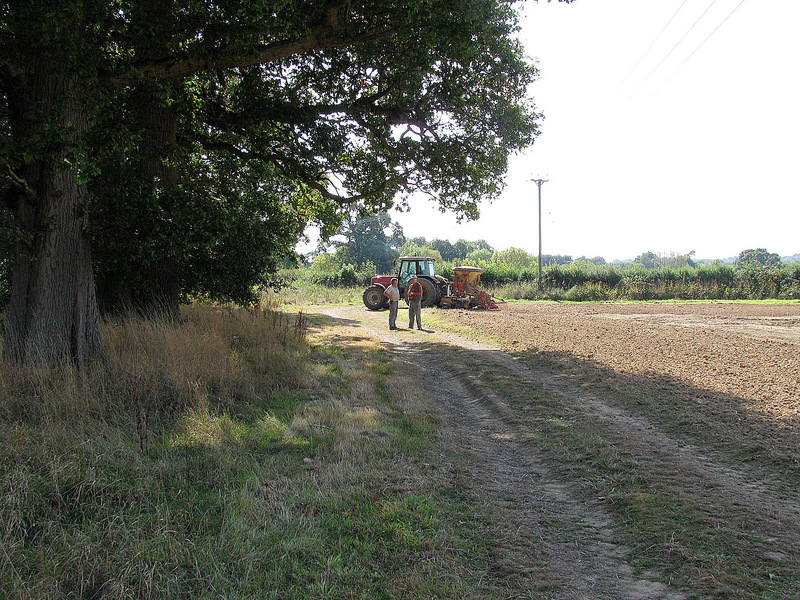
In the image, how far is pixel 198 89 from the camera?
465 inches

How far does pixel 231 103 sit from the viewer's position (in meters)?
12.8

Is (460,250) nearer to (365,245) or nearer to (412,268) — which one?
(365,245)

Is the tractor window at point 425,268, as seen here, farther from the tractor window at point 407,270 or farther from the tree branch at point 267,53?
the tree branch at point 267,53

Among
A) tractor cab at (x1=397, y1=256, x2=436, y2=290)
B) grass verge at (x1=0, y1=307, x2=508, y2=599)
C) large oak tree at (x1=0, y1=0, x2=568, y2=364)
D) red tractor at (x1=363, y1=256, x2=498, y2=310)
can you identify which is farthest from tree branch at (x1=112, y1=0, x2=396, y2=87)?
tractor cab at (x1=397, y1=256, x2=436, y2=290)

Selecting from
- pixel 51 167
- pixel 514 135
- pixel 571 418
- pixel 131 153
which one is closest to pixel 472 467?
pixel 571 418

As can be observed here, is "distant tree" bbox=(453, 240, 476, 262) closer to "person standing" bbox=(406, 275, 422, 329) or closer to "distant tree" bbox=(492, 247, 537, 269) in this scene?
"distant tree" bbox=(492, 247, 537, 269)

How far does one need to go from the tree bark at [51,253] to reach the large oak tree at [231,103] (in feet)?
0.06

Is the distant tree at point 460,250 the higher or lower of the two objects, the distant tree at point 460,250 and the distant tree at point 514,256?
the higher

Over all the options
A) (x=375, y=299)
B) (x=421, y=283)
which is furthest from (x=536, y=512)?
(x=375, y=299)

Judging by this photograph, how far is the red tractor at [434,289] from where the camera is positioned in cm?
2344

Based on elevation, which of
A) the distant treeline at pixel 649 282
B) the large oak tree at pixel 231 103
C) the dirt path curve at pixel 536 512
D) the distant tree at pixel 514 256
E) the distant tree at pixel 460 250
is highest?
the distant tree at pixel 460 250

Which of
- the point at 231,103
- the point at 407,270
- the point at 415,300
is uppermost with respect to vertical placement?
the point at 231,103

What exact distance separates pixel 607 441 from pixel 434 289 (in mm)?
18092

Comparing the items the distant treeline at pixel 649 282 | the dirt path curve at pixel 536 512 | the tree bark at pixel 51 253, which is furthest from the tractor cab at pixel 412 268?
the tree bark at pixel 51 253
